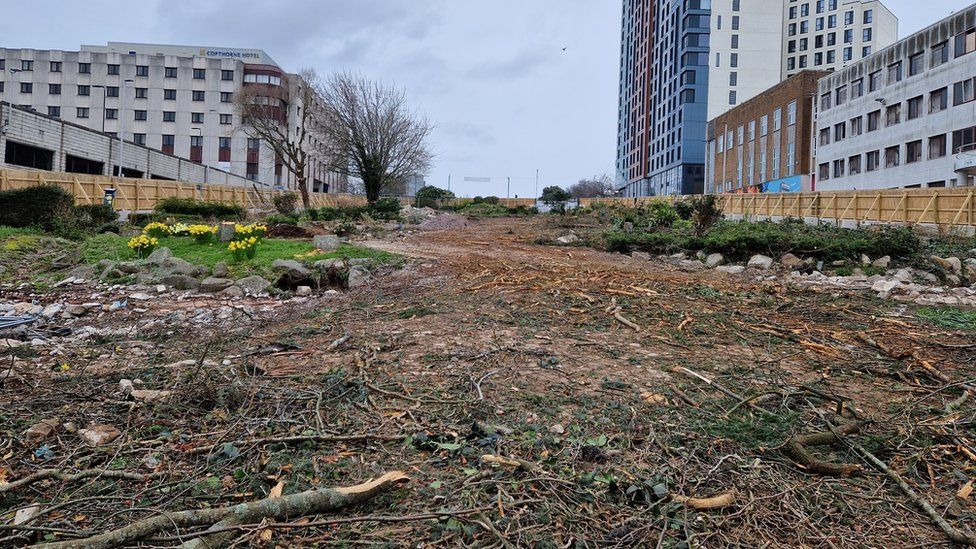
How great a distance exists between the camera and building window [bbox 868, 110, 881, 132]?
40.8 meters

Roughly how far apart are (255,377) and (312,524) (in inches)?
88.9

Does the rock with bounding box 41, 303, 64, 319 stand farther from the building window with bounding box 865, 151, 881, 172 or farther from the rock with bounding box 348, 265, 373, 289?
the building window with bounding box 865, 151, 881, 172

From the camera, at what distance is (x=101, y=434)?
329 cm

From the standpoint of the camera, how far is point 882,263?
40.2 feet

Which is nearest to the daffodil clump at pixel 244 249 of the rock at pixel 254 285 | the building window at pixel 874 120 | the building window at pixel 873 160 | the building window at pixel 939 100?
the rock at pixel 254 285

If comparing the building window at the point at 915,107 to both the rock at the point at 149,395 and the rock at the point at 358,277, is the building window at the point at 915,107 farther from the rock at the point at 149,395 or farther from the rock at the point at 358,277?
the rock at the point at 149,395

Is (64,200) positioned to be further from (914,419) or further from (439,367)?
(914,419)

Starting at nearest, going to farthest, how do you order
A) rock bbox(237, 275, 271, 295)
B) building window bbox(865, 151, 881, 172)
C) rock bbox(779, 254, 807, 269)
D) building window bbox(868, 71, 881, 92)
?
rock bbox(237, 275, 271, 295), rock bbox(779, 254, 807, 269), building window bbox(865, 151, 881, 172), building window bbox(868, 71, 881, 92)

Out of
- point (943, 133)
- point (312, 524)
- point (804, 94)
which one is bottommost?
point (312, 524)

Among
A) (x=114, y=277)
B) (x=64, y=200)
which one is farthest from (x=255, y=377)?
(x=64, y=200)

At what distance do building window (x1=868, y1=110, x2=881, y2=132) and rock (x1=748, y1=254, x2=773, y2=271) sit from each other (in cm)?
3573

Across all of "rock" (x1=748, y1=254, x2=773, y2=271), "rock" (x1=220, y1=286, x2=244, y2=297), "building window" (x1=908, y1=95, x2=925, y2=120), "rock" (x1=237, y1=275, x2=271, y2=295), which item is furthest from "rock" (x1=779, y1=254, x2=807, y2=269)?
"building window" (x1=908, y1=95, x2=925, y2=120)

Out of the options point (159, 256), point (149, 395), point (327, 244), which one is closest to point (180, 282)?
point (159, 256)

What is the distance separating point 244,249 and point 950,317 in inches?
418
